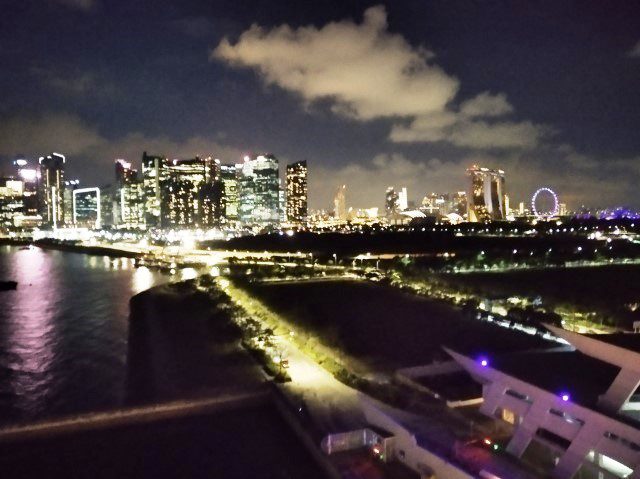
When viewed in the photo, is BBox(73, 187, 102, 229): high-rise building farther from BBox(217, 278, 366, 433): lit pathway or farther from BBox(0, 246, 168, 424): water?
BBox(217, 278, 366, 433): lit pathway

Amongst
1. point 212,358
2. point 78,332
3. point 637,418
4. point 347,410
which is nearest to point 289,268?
point 78,332

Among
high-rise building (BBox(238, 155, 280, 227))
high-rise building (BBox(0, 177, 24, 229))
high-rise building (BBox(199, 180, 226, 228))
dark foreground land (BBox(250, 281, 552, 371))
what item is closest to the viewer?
dark foreground land (BBox(250, 281, 552, 371))

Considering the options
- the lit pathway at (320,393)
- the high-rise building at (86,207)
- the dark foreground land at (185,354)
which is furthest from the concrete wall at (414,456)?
the high-rise building at (86,207)

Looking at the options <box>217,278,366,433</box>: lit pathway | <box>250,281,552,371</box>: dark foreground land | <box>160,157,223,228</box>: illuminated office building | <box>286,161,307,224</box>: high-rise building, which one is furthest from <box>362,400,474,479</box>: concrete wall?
<box>286,161,307,224</box>: high-rise building

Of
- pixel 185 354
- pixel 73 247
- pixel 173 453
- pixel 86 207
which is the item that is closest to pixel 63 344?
pixel 185 354

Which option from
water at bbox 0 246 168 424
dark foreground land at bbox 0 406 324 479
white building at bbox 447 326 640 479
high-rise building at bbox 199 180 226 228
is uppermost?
high-rise building at bbox 199 180 226 228

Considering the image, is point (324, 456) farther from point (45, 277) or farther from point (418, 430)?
point (45, 277)

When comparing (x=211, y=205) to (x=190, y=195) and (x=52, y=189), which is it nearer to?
(x=190, y=195)
